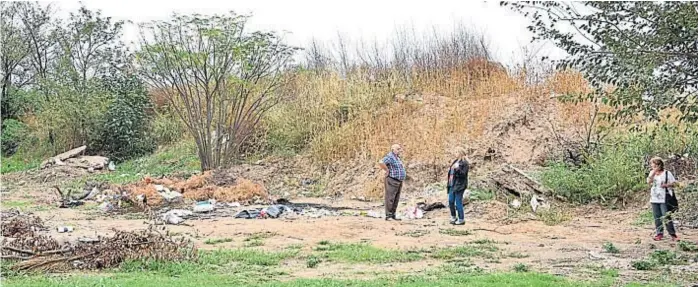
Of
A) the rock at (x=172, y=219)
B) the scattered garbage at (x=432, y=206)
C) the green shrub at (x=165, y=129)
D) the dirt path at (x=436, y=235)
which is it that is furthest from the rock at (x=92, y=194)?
the green shrub at (x=165, y=129)

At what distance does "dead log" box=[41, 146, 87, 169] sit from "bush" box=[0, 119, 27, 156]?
17.6ft

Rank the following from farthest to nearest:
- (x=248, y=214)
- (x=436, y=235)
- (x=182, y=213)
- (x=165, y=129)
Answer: (x=165, y=129) < (x=248, y=214) < (x=182, y=213) < (x=436, y=235)

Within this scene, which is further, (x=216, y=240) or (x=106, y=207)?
(x=106, y=207)

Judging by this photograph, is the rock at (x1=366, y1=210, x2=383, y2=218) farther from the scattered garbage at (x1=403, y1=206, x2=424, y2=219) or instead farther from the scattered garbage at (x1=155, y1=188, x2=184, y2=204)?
the scattered garbage at (x1=155, y1=188, x2=184, y2=204)

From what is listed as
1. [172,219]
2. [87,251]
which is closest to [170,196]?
[172,219]

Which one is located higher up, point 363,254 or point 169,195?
point 169,195

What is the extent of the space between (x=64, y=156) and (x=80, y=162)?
1.25m

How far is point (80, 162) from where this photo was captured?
1014 inches

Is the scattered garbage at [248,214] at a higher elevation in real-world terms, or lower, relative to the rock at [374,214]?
higher

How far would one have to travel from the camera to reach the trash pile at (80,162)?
2548 cm

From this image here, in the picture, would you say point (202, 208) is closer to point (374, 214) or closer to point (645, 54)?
point (374, 214)

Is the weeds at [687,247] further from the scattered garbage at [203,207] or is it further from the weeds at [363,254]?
the scattered garbage at [203,207]

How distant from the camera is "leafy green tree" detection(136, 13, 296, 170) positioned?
20719 mm

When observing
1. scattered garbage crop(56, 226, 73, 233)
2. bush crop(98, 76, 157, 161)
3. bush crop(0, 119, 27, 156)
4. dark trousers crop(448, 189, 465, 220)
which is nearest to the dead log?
bush crop(98, 76, 157, 161)
